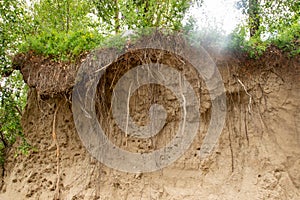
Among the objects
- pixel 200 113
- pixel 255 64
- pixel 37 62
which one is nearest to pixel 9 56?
pixel 37 62

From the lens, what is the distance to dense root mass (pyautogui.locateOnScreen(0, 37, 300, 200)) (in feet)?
14.8

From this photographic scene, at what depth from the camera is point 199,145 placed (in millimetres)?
4758

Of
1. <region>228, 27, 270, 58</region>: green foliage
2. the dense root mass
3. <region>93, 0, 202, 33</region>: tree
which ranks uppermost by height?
<region>93, 0, 202, 33</region>: tree

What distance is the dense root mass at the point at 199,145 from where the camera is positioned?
4.51 meters

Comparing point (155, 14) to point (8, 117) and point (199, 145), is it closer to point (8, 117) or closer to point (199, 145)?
point (199, 145)

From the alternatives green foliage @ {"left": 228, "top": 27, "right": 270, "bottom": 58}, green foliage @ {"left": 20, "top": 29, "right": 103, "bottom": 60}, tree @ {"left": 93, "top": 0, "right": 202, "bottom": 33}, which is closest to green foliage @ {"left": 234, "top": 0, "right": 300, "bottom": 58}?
green foliage @ {"left": 228, "top": 27, "right": 270, "bottom": 58}

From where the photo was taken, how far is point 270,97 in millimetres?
4754

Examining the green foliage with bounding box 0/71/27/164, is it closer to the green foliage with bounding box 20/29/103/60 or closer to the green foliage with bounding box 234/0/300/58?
the green foliage with bounding box 20/29/103/60

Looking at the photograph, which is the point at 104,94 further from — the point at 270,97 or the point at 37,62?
the point at 270,97

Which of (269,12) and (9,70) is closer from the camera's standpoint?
(9,70)

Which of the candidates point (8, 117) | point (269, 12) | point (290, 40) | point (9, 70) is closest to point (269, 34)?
point (290, 40)

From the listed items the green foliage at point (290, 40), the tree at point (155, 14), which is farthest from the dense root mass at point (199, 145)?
the tree at point (155, 14)

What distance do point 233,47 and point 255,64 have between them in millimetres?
453

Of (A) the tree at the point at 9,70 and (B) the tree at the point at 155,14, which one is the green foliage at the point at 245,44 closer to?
(B) the tree at the point at 155,14
